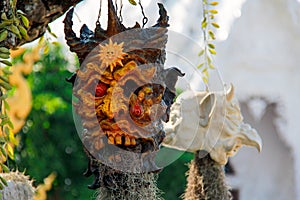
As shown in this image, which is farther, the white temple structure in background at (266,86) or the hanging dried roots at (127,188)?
the white temple structure in background at (266,86)

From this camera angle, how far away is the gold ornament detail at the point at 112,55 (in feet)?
3.51

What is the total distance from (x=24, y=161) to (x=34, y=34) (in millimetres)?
2933

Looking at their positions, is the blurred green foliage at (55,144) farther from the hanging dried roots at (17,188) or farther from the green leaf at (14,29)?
the green leaf at (14,29)

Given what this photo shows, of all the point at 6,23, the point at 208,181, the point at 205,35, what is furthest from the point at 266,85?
the point at 6,23

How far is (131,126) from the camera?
1.08 m

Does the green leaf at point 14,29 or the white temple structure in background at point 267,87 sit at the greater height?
the white temple structure in background at point 267,87

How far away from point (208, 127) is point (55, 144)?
8.28 feet

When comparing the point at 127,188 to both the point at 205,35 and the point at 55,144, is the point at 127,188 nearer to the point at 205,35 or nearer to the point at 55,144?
the point at 205,35

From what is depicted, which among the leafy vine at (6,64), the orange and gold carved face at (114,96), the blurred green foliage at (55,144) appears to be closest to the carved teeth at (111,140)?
the orange and gold carved face at (114,96)

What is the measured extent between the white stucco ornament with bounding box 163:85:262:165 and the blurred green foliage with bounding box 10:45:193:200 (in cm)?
236

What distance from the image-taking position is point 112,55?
42.0 inches

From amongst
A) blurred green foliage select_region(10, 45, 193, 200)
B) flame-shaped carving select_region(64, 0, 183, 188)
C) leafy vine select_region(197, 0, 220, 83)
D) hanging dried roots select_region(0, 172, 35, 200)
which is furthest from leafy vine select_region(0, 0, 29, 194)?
blurred green foliage select_region(10, 45, 193, 200)

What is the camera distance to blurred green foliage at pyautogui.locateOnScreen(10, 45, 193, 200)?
4.02 meters

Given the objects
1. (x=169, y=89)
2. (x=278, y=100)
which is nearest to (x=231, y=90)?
(x=169, y=89)
